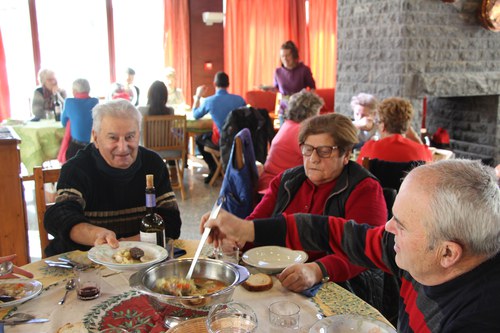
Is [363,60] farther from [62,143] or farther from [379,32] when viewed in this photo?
[62,143]

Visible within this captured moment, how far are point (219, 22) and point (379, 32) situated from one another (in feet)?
11.2

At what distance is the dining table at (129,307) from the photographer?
139cm

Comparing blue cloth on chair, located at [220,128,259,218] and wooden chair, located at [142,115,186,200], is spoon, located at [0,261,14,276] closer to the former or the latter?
blue cloth on chair, located at [220,128,259,218]

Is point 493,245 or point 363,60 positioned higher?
point 363,60

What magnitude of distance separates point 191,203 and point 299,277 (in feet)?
12.7

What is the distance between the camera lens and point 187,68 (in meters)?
8.59

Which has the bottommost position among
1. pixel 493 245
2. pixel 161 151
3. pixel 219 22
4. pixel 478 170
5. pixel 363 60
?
pixel 161 151

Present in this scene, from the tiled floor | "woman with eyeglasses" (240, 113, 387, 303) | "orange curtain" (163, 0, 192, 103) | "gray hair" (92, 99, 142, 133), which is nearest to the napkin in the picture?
Answer: "woman with eyeglasses" (240, 113, 387, 303)

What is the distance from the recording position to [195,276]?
1526 mm

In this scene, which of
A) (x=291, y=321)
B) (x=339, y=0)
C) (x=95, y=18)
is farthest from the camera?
(x=95, y=18)

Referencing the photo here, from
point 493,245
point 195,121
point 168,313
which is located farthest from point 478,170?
point 195,121

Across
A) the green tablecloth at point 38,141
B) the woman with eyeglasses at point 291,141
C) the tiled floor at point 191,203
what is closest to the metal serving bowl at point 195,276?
the woman with eyeglasses at point 291,141

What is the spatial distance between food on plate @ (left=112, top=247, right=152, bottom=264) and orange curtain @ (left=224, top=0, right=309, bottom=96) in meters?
7.42

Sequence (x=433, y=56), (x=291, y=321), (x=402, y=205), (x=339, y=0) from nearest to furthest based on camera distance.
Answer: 1. (x=402, y=205)
2. (x=291, y=321)
3. (x=433, y=56)
4. (x=339, y=0)
